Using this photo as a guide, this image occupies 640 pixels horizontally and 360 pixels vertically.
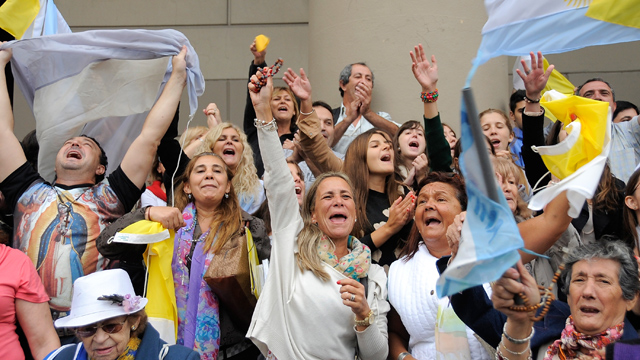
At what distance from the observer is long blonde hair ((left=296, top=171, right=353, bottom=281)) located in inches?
159

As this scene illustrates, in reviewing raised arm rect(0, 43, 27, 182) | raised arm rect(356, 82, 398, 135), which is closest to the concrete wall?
raised arm rect(356, 82, 398, 135)

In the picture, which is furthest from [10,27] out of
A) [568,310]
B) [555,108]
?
[568,310]

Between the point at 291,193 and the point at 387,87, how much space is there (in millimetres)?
2514

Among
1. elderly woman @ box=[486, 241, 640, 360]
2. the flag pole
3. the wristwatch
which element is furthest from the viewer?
the wristwatch

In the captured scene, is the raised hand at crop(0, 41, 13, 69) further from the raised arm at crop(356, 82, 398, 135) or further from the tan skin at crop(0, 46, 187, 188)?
the raised arm at crop(356, 82, 398, 135)

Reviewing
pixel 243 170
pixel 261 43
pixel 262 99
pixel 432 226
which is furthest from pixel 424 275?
pixel 261 43

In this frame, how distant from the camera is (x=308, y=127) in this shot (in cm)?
507

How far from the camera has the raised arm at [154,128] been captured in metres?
4.49

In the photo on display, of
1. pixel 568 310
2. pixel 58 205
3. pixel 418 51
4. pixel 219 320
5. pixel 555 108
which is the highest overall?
pixel 418 51

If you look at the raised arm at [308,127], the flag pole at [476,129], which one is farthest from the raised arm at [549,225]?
the raised arm at [308,127]

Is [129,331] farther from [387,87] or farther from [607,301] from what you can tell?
[387,87]

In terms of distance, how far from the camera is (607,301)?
3229mm

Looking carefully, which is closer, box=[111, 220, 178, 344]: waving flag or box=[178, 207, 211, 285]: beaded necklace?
box=[111, 220, 178, 344]: waving flag

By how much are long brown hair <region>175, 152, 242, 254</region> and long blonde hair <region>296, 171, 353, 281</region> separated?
439 mm
